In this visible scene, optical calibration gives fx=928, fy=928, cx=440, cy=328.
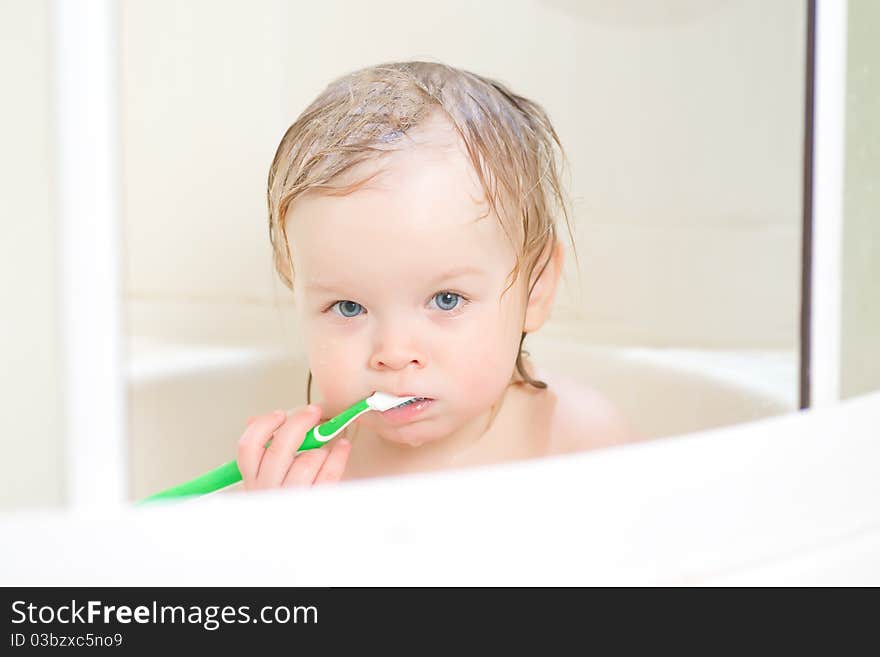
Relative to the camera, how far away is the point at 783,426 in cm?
51

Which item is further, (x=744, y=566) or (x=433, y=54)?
(x=433, y=54)

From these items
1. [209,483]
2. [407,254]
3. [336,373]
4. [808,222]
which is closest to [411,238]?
Result: [407,254]

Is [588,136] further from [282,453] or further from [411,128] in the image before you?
[282,453]

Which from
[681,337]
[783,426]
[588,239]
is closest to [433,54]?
[588,239]

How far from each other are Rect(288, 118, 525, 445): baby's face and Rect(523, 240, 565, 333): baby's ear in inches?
1.9

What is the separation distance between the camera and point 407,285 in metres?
0.65

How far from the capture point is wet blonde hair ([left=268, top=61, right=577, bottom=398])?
2.17 feet

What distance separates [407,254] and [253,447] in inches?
6.7

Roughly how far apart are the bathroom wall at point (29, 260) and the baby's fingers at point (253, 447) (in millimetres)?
221

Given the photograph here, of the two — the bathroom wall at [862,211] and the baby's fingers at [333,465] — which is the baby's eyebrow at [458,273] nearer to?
the baby's fingers at [333,465]

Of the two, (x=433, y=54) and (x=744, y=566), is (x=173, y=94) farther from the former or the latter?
(x=744, y=566)

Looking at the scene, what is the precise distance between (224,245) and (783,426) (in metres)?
0.60

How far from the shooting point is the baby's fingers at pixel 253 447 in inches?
24.9

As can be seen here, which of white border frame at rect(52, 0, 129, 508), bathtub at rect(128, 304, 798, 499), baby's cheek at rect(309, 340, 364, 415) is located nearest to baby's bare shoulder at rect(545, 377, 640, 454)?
bathtub at rect(128, 304, 798, 499)
